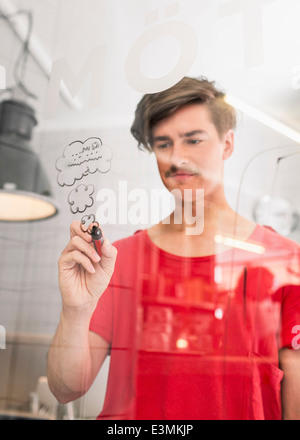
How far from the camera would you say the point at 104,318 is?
34.6 inches

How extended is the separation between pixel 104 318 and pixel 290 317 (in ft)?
1.26

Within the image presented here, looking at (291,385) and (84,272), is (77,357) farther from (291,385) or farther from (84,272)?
(291,385)

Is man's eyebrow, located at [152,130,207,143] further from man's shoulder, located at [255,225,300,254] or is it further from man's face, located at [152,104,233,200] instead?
man's shoulder, located at [255,225,300,254]

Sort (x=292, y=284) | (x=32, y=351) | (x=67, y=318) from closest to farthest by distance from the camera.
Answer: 1. (x=292, y=284)
2. (x=67, y=318)
3. (x=32, y=351)

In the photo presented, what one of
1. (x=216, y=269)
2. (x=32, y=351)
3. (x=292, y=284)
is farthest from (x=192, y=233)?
(x=32, y=351)

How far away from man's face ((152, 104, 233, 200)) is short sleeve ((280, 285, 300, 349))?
0.85 feet

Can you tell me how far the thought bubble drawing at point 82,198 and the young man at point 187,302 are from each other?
4cm

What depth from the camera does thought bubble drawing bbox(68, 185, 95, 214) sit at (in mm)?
934

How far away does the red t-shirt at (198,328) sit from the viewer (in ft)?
2.56

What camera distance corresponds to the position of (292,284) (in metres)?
0.79

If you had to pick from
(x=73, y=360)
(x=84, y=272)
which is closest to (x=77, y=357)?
(x=73, y=360)
